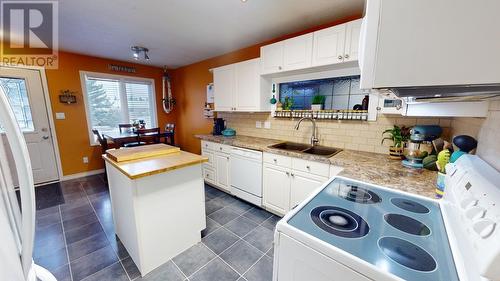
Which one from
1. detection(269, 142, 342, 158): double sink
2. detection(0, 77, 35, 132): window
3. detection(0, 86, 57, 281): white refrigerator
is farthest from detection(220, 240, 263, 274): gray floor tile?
detection(0, 77, 35, 132): window

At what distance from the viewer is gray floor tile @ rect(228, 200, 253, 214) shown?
2.60m

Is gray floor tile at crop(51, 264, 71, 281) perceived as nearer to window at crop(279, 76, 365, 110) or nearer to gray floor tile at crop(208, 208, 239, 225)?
gray floor tile at crop(208, 208, 239, 225)

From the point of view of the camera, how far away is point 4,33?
264 centimetres

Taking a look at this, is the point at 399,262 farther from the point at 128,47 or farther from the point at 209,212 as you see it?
the point at 128,47

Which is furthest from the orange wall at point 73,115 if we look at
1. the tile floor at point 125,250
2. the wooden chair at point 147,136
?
the wooden chair at point 147,136

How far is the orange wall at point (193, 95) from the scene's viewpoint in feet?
12.4

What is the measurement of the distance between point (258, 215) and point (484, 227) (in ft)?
7.22

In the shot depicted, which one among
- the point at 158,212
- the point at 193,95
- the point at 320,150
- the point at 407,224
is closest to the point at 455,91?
the point at 407,224

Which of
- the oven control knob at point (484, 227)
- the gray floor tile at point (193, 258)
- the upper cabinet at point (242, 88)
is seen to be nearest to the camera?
the oven control knob at point (484, 227)

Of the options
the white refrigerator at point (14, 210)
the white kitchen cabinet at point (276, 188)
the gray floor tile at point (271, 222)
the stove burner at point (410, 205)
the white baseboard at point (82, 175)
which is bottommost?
the gray floor tile at point (271, 222)

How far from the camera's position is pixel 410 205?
995 mm

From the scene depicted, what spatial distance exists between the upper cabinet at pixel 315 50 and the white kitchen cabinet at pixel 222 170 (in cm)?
139

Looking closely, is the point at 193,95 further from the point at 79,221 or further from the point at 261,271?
the point at 261,271

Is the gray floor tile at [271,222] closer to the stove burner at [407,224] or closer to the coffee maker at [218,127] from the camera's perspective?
the stove burner at [407,224]
